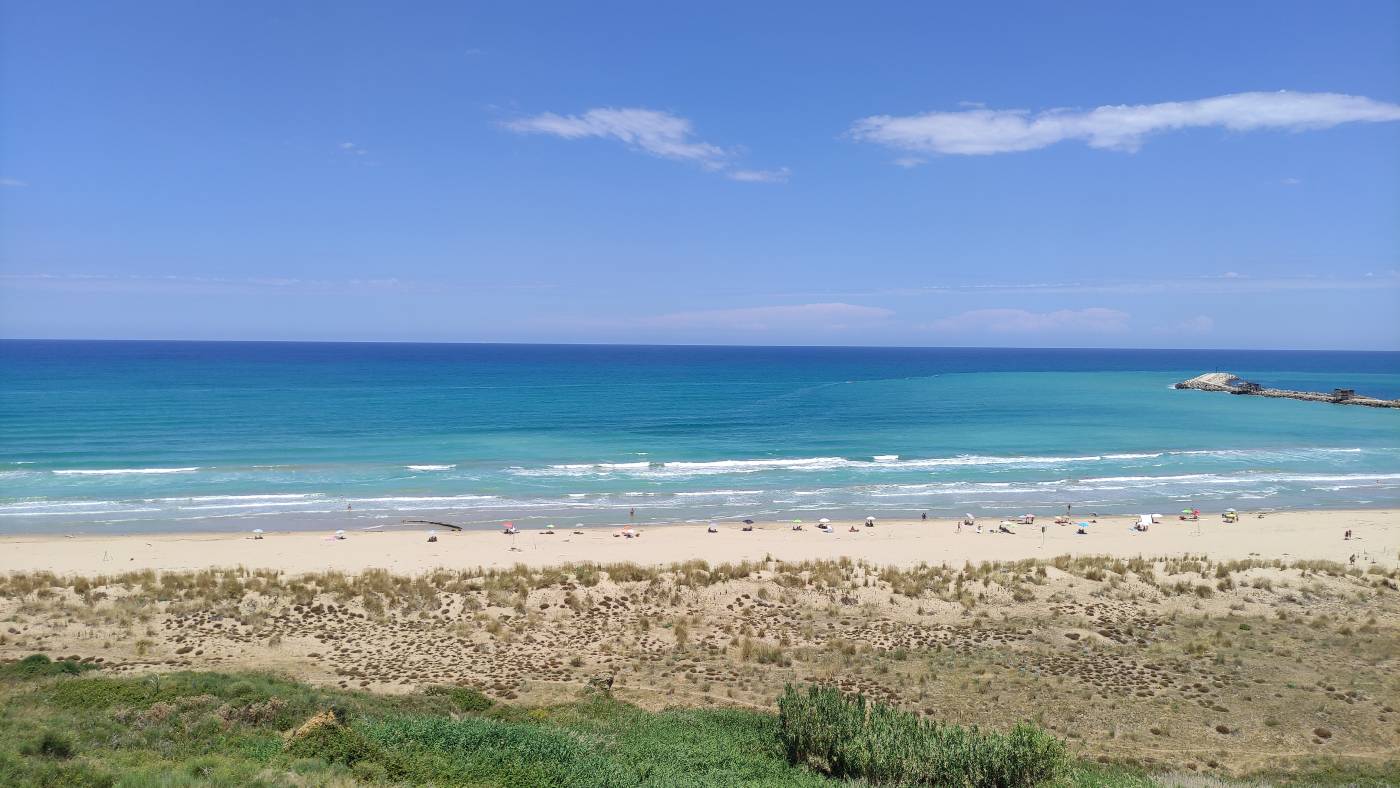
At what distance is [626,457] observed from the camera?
159 ft

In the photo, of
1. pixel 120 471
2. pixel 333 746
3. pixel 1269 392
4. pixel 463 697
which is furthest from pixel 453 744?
pixel 1269 392

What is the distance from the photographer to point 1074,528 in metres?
31.3

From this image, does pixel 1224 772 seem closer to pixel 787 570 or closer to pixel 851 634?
pixel 851 634

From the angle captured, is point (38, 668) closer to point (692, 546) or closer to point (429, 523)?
point (429, 523)

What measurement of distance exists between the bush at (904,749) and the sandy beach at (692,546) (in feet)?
42.5

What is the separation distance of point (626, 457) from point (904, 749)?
38274 millimetres

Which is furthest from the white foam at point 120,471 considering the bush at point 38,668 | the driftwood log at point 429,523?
the bush at point 38,668

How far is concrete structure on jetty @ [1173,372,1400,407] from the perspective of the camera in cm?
8600

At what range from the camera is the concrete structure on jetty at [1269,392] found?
86.0 meters

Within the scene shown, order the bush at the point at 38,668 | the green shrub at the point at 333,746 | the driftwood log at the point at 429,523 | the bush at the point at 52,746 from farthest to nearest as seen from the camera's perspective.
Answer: the driftwood log at the point at 429,523 → the bush at the point at 38,668 → the green shrub at the point at 333,746 → the bush at the point at 52,746

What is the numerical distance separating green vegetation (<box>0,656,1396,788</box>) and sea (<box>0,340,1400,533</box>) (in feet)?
64.2

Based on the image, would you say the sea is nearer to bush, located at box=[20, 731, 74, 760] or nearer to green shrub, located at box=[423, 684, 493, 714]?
green shrub, located at box=[423, 684, 493, 714]

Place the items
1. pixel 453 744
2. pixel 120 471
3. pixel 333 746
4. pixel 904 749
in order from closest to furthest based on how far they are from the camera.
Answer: pixel 333 746 < pixel 453 744 < pixel 904 749 < pixel 120 471

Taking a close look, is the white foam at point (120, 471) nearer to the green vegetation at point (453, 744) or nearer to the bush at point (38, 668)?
the bush at point (38, 668)
